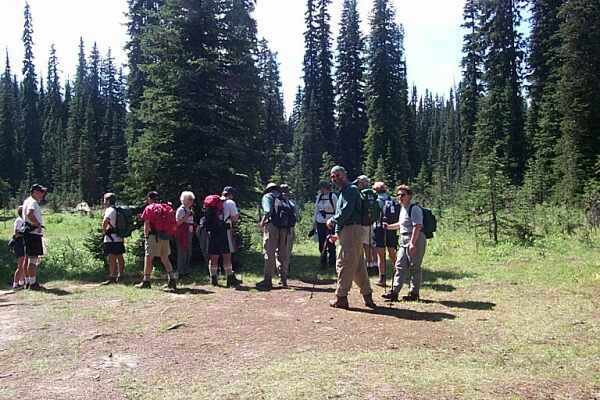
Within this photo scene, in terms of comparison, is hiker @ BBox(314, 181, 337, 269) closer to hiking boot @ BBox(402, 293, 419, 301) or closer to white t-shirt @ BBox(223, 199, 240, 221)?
white t-shirt @ BBox(223, 199, 240, 221)

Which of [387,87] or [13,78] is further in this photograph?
[13,78]

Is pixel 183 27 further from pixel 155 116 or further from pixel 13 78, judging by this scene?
pixel 13 78

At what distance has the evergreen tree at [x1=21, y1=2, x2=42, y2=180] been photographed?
246 ft

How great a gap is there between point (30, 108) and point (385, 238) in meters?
80.7

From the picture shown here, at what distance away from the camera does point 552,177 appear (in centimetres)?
2984

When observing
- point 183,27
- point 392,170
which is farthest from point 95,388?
point 392,170

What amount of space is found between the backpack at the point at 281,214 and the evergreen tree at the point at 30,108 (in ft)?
236

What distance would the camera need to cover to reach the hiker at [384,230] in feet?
32.5

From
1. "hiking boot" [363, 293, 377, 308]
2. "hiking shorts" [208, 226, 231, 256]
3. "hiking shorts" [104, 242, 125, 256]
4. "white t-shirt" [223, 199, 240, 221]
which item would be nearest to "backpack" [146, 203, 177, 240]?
"hiking shorts" [208, 226, 231, 256]

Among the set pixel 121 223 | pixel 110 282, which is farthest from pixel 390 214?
pixel 110 282

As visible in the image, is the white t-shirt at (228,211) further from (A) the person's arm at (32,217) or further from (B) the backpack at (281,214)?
(A) the person's arm at (32,217)

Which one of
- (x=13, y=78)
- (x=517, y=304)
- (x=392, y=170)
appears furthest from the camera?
(x=13, y=78)

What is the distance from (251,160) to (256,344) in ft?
25.2

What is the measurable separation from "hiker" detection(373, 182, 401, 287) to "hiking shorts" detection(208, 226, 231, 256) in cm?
288
